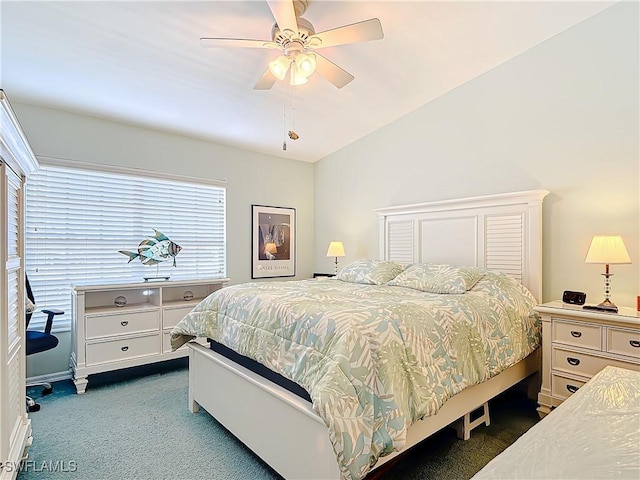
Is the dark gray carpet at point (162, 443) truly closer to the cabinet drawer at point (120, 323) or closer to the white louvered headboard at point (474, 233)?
the cabinet drawer at point (120, 323)

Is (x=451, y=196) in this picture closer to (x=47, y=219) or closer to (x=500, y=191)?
(x=500, y=191)

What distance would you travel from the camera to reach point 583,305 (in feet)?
8.30

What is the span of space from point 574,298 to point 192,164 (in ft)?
12.8

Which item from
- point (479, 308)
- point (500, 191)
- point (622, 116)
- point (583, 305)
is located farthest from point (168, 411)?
point (622, 116)

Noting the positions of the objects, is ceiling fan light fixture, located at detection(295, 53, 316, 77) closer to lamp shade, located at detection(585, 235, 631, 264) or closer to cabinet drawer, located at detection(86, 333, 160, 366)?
lamp shade, located at detection(585, 235, 631, 264)

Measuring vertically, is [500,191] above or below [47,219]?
above

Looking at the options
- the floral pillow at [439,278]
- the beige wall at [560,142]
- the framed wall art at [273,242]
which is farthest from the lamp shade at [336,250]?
the floral pillow at [439,278]

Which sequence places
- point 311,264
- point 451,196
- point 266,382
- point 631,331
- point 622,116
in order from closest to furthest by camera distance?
point 266,382 → point 631,331 → point 622,116 → point 451,196 → point 311,264

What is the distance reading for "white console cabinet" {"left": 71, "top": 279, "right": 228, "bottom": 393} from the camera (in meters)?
3.09

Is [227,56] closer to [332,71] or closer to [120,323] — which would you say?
[332,71]

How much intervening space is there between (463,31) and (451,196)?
59.7 inches

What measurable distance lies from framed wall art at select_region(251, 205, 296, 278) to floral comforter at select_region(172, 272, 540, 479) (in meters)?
1.94

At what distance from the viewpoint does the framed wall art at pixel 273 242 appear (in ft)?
15.2

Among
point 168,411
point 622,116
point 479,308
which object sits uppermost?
point 622,116
